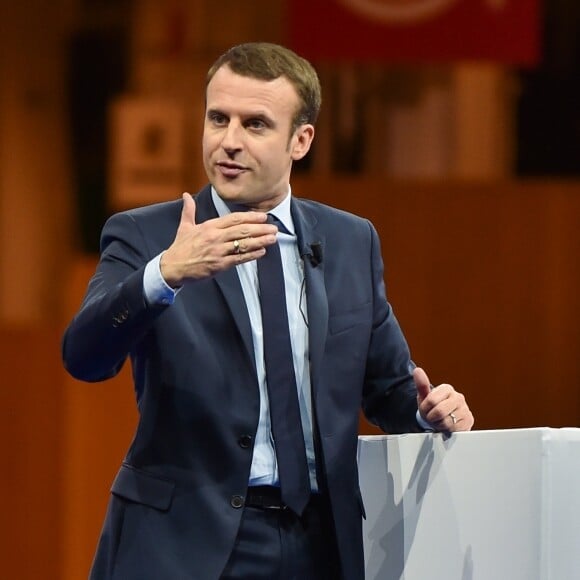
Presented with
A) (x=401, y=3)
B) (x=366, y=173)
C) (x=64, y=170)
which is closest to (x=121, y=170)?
(x=64, y=170)

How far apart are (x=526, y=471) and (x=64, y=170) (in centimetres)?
403

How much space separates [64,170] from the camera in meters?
6.04

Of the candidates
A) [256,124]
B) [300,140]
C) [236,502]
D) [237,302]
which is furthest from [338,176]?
[236,502]

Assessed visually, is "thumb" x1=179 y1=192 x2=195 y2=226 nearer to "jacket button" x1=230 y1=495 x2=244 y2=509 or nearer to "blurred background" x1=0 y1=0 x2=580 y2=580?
"jacket button" x1=230 y1=495 x2=244 y2=509

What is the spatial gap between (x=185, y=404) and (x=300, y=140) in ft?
1.79

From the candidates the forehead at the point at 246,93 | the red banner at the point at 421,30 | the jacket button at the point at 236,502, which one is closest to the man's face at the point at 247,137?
the forehead at the point at 246,93

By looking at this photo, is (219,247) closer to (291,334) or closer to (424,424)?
(291,334)

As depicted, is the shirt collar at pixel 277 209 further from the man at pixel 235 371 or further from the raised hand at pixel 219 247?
the raised hand at pixel 219 247

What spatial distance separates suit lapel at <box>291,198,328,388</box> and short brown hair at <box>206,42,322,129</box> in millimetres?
166

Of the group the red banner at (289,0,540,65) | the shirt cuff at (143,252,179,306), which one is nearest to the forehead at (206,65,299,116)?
the shirt cuff at (143,252,179,306)

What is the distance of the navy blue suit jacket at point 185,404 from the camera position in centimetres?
209

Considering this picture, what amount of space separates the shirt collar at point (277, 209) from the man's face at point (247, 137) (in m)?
0.01

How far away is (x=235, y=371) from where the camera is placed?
2160 millimetres

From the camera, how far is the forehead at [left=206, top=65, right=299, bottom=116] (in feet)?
7.40
